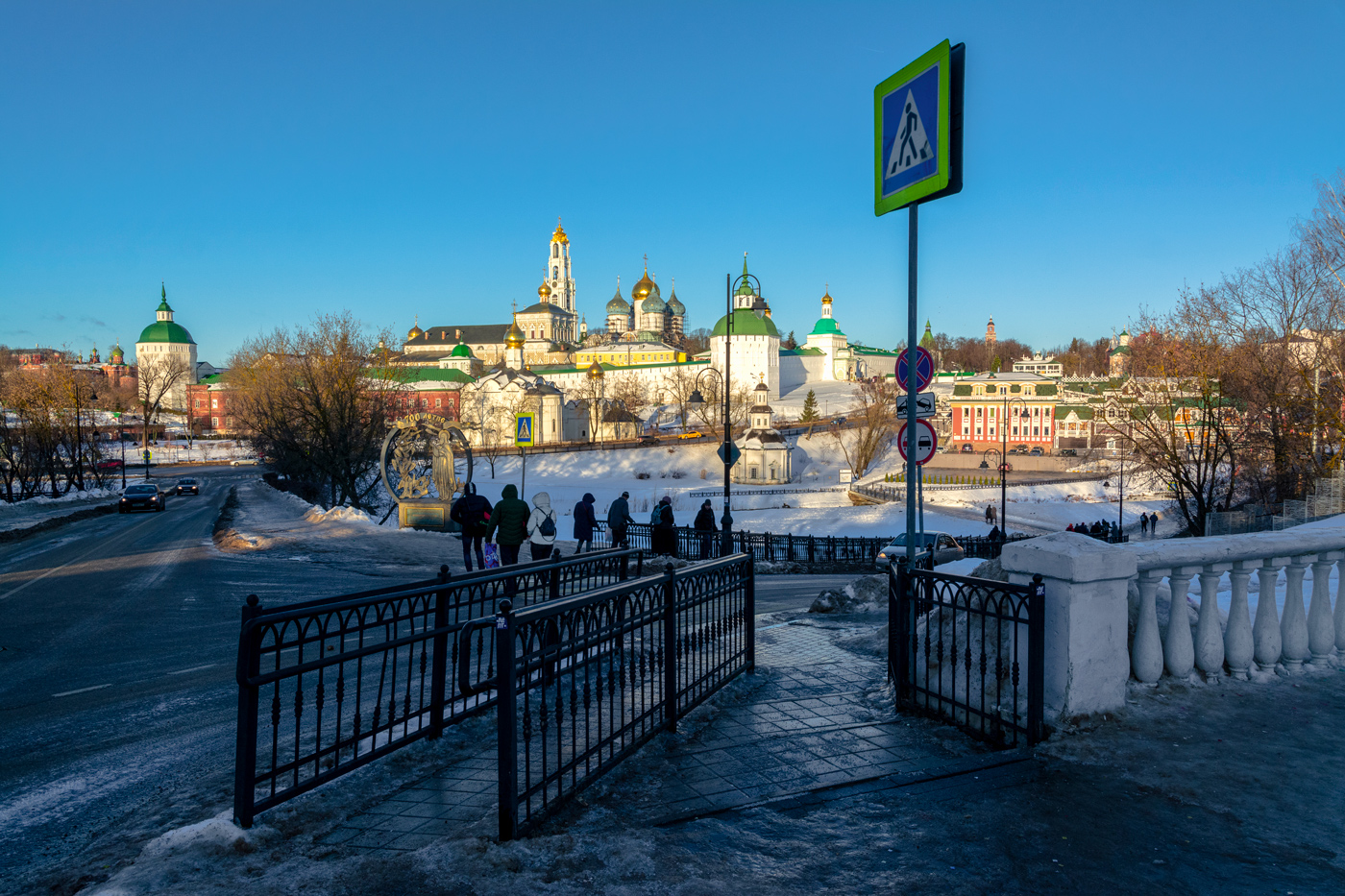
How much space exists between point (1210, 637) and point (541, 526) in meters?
9.39

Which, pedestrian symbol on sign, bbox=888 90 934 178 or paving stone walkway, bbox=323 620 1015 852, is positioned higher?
pedestrian symbol on sign, bbox=888 90 934 178

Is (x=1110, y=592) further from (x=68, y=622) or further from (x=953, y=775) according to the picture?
(x=68, y=622)

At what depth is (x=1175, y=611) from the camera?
5.51 m

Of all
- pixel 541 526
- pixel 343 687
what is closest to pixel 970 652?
pixel 343 687

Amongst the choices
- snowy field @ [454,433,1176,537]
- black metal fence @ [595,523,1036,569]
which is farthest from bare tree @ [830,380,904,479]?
black metal fence @ [595,523,1036,569]

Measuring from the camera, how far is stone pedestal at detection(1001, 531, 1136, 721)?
4.86 meters

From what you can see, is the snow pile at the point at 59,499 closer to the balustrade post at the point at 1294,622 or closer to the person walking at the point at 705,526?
the person walking at the point at 705,526

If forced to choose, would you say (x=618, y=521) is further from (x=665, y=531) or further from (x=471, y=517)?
(x=471, y=517)

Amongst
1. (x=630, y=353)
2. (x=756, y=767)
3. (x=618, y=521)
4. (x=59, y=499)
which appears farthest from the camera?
(x=630, y=353)

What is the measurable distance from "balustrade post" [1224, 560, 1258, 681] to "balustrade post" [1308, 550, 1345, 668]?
2.13ft

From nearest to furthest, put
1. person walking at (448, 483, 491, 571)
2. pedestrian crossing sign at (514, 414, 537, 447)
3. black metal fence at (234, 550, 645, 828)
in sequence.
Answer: black metal fence at (234, 550, 645, 828) < person walking at (448, 483, 491, 571) < pedestrian crossing sign at (514, 414, 537, 447)

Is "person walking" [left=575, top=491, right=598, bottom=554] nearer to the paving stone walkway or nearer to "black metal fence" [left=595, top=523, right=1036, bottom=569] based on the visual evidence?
"black metal fence" [left=595, top=523, right=1036, bottom=569]

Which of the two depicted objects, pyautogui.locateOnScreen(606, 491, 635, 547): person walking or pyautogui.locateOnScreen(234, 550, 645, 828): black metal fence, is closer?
pyautogui.locateOnScreen(234, 550, 645, 828): black metal fence

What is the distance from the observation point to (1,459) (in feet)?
127
